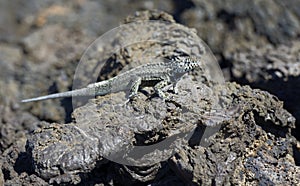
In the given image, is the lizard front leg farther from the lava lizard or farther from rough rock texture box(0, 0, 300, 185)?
rough rock texture box(0, 0, 300, 185)

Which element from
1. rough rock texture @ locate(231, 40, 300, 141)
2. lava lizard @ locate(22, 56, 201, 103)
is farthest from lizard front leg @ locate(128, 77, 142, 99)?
rough rock texture @ locate(231, 40, 300, 141)

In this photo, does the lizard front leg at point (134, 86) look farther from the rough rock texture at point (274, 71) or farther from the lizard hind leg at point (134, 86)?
the rough rock texture at point (274, 71)

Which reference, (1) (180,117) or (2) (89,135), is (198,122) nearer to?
(1) (180,117)

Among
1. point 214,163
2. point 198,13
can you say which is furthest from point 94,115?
point 198,13

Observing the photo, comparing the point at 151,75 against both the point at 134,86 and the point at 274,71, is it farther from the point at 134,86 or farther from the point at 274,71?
the point at 274,71

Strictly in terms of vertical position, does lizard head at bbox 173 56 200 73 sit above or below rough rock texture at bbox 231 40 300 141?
above

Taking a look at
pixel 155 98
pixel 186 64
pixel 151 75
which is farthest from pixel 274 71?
pixel 155 98

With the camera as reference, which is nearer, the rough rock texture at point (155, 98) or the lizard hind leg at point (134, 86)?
the rough rock texture at point (155, 98)

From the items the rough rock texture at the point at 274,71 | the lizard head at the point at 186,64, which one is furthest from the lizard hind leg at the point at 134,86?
the rough rock texture at the point at 274,71
